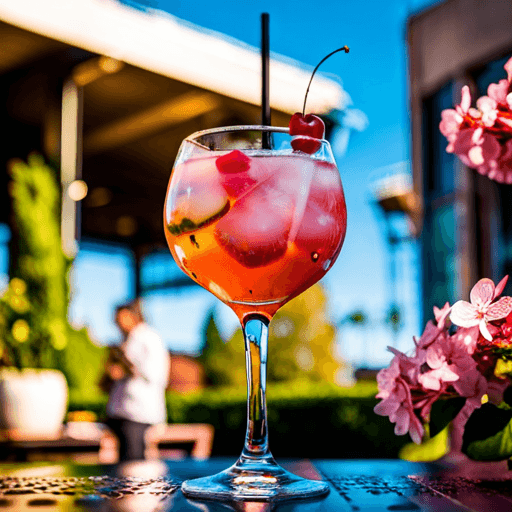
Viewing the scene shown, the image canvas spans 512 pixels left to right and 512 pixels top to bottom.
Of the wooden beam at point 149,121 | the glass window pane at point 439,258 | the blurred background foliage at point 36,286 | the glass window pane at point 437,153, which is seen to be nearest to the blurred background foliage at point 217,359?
the blurred background foliage at point 36,286

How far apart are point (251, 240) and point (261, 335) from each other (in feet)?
0.30

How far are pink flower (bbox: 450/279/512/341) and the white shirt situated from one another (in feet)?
13.3

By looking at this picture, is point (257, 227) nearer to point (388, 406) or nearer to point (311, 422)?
point (388, 406)

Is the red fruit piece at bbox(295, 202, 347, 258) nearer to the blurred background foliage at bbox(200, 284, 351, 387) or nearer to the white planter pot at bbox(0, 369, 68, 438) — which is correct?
the white planter pot at bbox(0, 369, 68, 438)

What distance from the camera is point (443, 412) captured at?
627 mm

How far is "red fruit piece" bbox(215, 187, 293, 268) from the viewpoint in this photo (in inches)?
25.7

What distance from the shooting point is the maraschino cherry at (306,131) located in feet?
2.27

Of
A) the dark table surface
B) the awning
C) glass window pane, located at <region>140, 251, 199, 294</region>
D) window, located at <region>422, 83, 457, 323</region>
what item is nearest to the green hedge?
window, located at <region>422, 83, 457, 323</region>

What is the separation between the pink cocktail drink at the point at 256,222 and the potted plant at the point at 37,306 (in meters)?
3.29

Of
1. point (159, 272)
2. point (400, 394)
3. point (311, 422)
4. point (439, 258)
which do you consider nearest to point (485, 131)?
point (400, 394)

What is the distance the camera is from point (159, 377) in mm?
4609

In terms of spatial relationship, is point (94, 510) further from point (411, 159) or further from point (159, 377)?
point (411, 159)

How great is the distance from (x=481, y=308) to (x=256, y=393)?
21 centimetres

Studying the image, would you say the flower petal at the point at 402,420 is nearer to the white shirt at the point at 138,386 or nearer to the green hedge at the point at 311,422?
the white shirt at the point at 138,386
